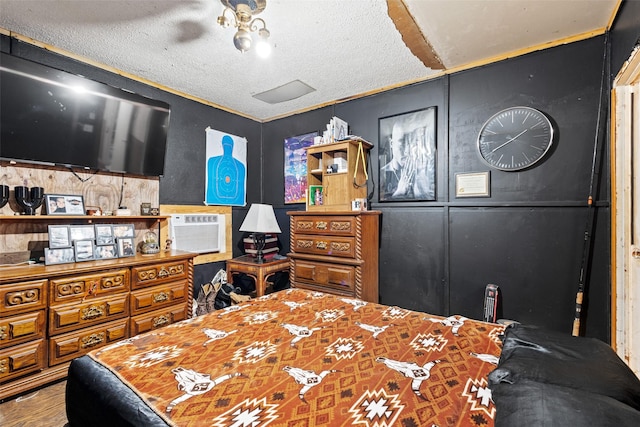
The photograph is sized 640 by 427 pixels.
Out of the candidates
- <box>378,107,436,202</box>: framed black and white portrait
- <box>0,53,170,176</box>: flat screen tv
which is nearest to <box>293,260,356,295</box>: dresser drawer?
<box>378,107,436,202</box>: framed black and white portrait

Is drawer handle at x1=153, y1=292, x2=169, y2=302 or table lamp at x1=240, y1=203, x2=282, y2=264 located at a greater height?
table lamp at x1=240, y1=203, x2=282, y2=264

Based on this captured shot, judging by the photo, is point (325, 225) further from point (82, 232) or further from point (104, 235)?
point (82, 232)

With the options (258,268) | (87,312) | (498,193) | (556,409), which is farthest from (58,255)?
(498,193)

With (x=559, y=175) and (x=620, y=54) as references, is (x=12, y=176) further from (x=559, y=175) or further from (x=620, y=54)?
(x=620, y=54)

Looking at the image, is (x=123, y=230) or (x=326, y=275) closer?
(x=123, y=230)

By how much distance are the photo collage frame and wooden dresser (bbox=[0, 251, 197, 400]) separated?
94 mm

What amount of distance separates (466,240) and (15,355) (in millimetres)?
3428

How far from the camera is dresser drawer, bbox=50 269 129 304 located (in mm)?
1996

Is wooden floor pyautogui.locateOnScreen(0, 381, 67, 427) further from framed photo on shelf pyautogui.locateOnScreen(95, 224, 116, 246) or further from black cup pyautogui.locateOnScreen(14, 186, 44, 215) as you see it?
black cup pyautogui.locateOnScreen(14, 186, 44, 215)

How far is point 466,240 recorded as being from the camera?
2.65 metres

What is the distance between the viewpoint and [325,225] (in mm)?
2973

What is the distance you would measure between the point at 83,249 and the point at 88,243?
0.19 ft

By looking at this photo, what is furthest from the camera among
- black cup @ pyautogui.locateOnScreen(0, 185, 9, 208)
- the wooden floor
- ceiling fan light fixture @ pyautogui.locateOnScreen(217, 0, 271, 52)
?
black cup @ pyautogui.locateOnScreen(0, 185, 9, 208)

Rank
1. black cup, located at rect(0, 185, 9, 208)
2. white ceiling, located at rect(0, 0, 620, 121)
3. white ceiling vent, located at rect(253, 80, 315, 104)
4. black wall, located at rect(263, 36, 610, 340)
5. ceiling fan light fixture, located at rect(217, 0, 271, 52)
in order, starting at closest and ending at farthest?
ceiling fan light fixture, located at rect(217, 0, 271, 52) < white ceiling, located at rect(0, 0, 620, 121) < black cup, located at rect(0, 185, 9, 208) < black wall, located at rect(263, 36, 610, 340) < white ceiling vent, located at rect(253, 80, 315, 104)
